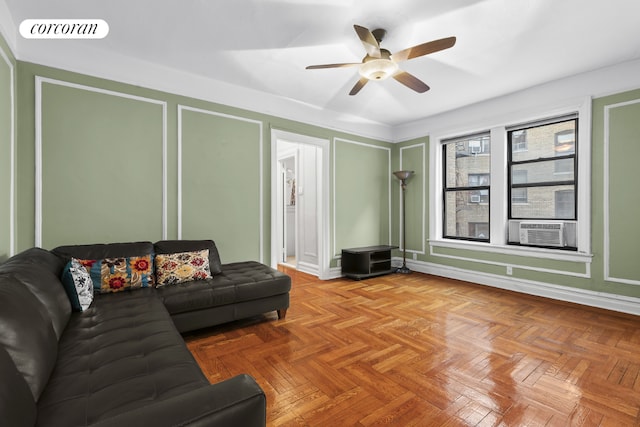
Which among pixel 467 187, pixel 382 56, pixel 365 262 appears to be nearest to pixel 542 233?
pixel 467 187

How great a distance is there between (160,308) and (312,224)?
329 centimetres

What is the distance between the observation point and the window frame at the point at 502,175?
347cm

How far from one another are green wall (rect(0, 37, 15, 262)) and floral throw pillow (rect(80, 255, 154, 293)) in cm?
59

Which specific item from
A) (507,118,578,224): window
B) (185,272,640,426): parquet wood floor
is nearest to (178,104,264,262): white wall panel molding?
(185,272,640,426): parquet wood floor

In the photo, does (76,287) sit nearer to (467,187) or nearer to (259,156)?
(259,156)

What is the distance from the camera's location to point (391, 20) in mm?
2400

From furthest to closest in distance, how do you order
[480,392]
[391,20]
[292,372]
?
1. [391,20]
2. [292,372]
3. [480,392]

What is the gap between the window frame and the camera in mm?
3471

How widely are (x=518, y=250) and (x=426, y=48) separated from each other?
10.2 ft

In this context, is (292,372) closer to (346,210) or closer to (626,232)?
(346,210)

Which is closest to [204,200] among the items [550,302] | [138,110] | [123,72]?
[138,110]

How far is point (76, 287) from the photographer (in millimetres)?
2033

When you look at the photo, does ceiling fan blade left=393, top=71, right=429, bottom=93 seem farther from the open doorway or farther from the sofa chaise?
the open doorway

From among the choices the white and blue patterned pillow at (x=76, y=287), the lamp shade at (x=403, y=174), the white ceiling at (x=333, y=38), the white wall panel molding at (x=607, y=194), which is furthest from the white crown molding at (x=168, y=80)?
the white wall panel molding at (x=607, y=194)
